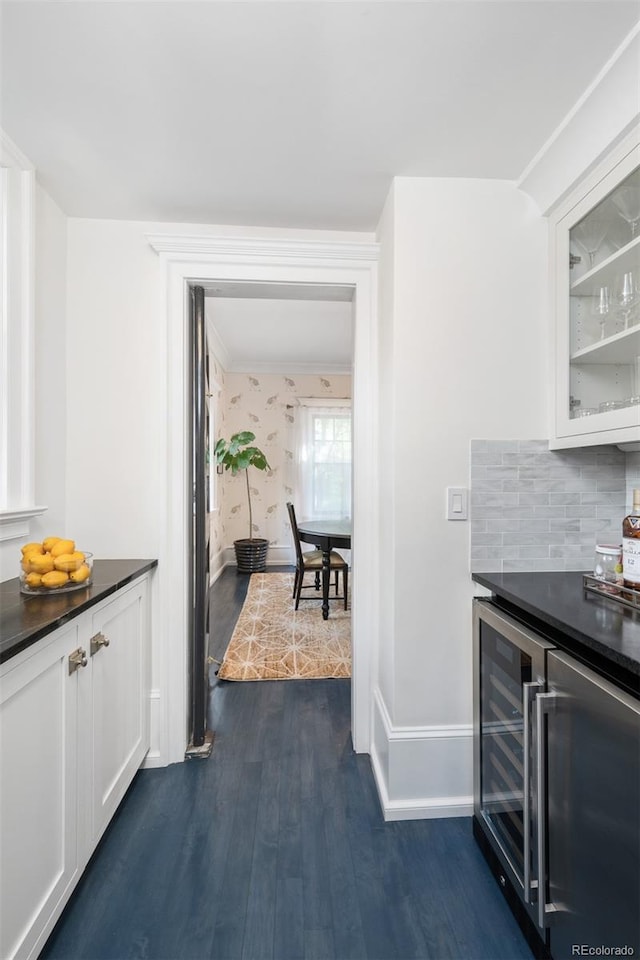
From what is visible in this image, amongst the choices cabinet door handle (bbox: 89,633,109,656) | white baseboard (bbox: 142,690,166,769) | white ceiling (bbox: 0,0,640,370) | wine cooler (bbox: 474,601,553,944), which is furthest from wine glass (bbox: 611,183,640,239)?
white baseboard (bbox: 142,690,166,769)

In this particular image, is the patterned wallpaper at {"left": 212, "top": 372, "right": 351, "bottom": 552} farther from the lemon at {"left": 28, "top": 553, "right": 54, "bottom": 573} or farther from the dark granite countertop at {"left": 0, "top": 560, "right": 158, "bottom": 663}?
the lemon at {"left": 28, "top": 553, "right": 54, "bottom": 573}

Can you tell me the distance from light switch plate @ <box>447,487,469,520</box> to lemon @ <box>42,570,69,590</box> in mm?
1374

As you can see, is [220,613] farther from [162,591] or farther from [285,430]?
[285,430]

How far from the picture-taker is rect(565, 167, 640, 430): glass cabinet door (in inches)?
50.6

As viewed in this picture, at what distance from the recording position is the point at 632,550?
1247 millimetres

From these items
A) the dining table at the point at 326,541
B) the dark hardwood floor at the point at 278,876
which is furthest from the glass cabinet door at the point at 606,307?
the dining table at the point at 326,541

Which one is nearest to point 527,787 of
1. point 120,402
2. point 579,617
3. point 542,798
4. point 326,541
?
point 542,798

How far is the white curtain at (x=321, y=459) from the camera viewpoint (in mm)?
5855

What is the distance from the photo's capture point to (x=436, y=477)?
1.64 m

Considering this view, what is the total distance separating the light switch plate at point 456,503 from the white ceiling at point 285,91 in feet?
4.03

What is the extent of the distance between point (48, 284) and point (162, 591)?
1397 millimetres

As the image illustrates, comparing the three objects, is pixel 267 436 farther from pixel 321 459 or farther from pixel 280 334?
pixel 280 334

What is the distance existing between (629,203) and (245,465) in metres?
4.35

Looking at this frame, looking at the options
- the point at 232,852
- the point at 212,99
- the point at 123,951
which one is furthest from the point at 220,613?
the point at 212,99
